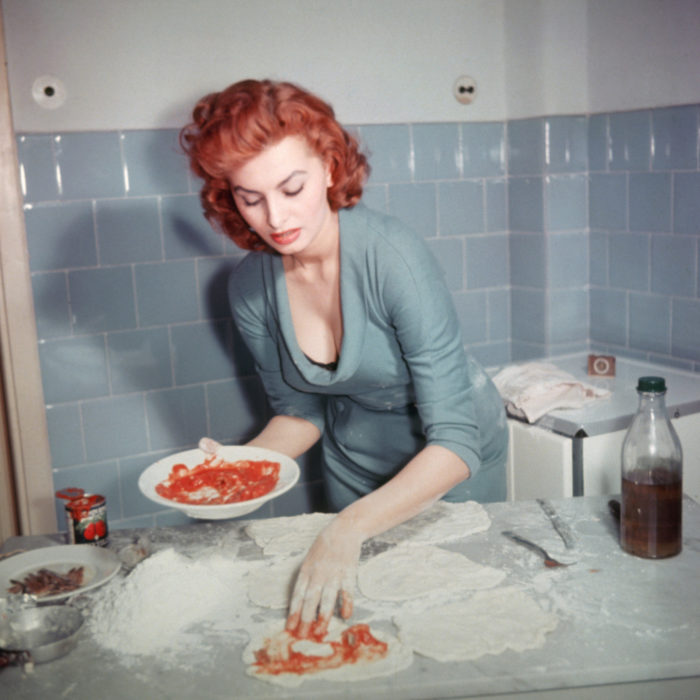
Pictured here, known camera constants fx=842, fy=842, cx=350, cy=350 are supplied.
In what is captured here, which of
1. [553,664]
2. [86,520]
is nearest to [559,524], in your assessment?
[553,664]

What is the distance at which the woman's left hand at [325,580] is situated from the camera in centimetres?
117

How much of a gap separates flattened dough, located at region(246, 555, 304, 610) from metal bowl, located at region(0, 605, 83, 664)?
0.83 feet

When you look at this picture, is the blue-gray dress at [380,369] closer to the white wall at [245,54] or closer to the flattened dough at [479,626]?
the flattened dough at [479,626]

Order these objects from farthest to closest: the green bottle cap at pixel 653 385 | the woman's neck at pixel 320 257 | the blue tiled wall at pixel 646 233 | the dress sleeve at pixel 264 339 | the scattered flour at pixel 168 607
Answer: the blue tiled wall at pixel 646 233, the dress sleeve at pixel 264 339, the woman's neck at pixel 320 257, the green bottle cap at pixel 653 385, the scattered flour at pixel 168 607

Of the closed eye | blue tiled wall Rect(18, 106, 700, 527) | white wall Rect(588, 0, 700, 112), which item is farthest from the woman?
white wall Rect(588, 0, 700, 112)

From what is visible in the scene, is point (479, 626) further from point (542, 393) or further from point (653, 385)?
point (542, 393)

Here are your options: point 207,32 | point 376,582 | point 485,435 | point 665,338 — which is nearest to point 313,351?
point 485,435

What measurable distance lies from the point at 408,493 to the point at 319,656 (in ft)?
1.34

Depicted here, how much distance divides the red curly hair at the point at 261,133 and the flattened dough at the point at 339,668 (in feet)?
2.51

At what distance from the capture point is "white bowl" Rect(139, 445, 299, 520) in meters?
1.31

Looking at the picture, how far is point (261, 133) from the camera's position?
1401 mm

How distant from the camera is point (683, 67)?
2.34 meters

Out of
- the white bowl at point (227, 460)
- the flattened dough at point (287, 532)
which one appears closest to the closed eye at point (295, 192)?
the white bowl at point (227, 460)

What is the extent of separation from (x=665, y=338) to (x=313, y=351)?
4.30 feet
